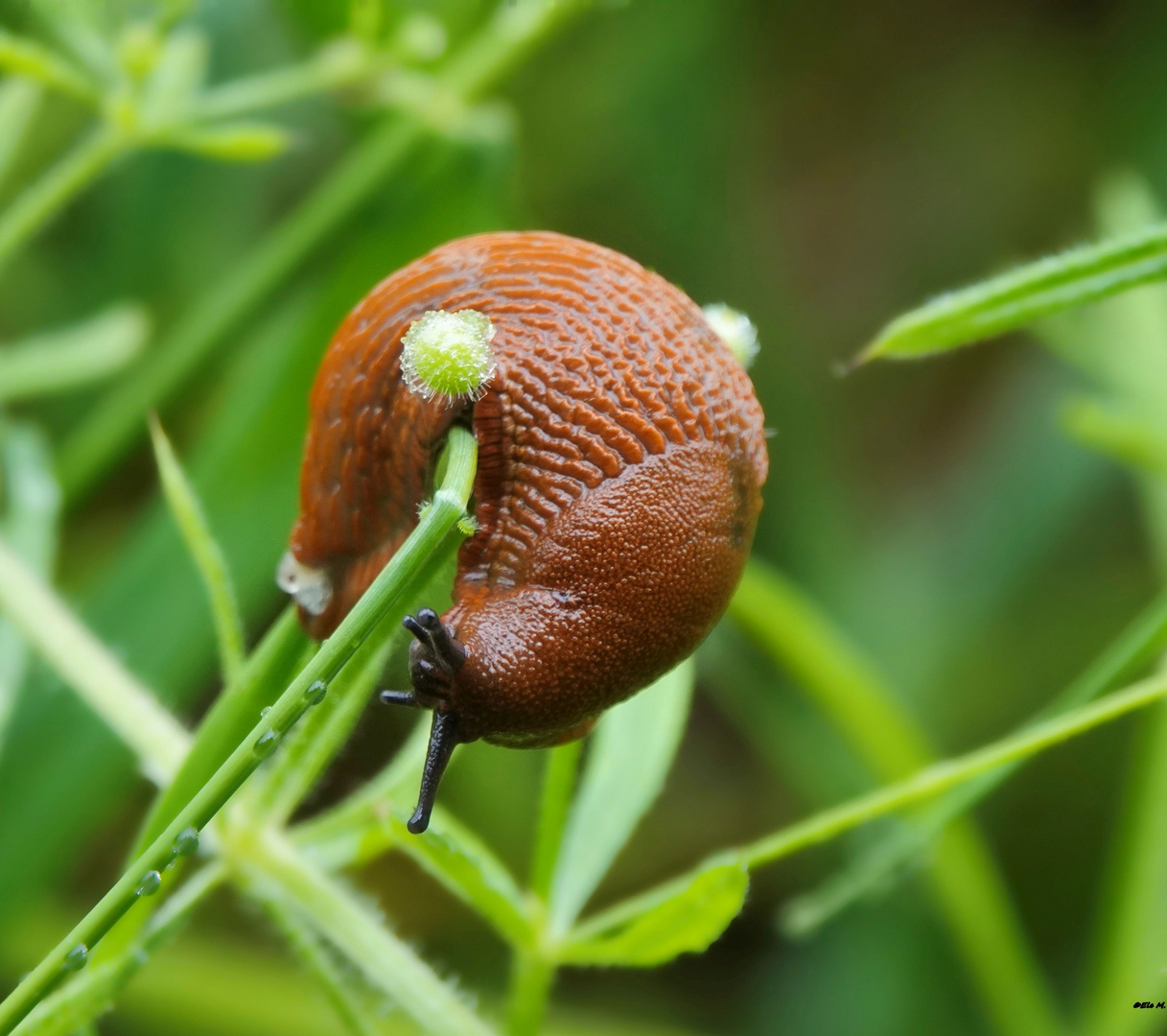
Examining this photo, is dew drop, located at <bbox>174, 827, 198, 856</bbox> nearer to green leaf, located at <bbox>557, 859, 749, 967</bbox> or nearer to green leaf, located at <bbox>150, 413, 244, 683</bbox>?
green leaf, located at <bbox>150, 413, 244, 683</bbox>

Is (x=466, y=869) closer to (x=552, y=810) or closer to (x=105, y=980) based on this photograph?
(x=552, y=810)

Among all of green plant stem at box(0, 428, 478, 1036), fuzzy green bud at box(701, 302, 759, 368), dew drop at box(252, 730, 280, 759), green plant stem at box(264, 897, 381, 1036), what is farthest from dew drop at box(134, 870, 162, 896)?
fuzzy green bud at box(701, 302, 759, 368)

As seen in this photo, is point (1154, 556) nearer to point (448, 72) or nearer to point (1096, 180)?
point (1096, 180)

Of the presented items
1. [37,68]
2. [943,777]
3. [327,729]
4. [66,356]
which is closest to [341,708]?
[327,729]

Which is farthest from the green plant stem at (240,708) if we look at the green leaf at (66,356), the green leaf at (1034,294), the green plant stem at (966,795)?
the green leaf at (66,356)

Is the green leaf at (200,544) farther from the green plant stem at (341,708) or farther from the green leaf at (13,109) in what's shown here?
the green leaf at (13,109)

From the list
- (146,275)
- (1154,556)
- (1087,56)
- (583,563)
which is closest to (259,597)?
(146,275)
